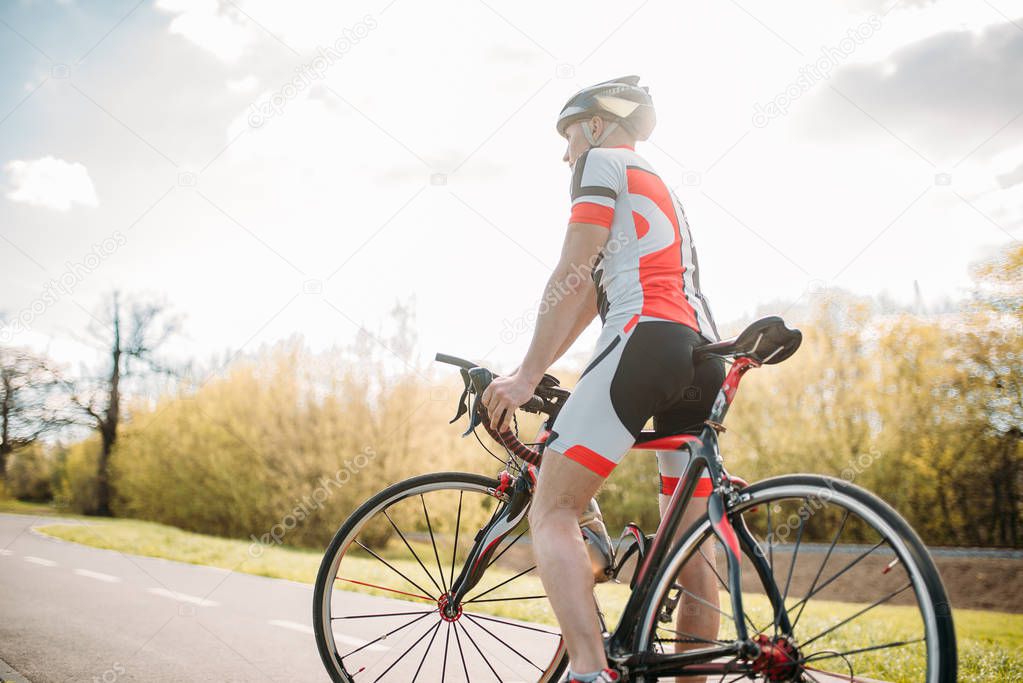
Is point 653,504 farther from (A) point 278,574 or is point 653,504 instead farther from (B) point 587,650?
(B) point 587,650

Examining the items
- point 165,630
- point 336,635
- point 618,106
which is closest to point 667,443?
point 618,106

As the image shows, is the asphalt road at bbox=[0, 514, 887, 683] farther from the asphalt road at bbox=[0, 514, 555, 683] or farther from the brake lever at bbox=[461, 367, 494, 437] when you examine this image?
the brake lever at bbox=[461, 367, 494, 437]

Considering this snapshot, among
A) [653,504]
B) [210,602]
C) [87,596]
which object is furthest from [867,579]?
[87,596]

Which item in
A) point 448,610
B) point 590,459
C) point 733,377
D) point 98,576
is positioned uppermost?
point 733,377

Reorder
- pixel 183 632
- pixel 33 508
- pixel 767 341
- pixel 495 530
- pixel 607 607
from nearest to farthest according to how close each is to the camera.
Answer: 1. pixel 767 341
2. pixel 495 530
3. pixel 183 632
4. pixel 607 607
5. pixel 33 508

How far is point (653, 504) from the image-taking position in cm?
1523

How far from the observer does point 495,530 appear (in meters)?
2.46

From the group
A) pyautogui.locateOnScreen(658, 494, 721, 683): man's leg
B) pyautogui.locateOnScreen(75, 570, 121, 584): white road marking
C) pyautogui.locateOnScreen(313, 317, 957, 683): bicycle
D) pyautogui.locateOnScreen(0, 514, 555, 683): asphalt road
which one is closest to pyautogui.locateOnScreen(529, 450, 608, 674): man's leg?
pyautogui.locateOnScreen(313, 317, 957, 683): bicycle

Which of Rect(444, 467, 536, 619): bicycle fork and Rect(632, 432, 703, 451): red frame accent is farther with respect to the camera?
Rect(444, 467, 536, 619): bicycle fork

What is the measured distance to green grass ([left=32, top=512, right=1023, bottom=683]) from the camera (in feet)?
12.8

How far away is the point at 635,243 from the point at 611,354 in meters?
0.36

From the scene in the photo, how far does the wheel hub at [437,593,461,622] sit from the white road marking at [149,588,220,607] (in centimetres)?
378

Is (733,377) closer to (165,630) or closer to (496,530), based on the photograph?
(496,530)

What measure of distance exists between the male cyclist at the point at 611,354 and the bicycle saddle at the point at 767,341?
0.56 ft
